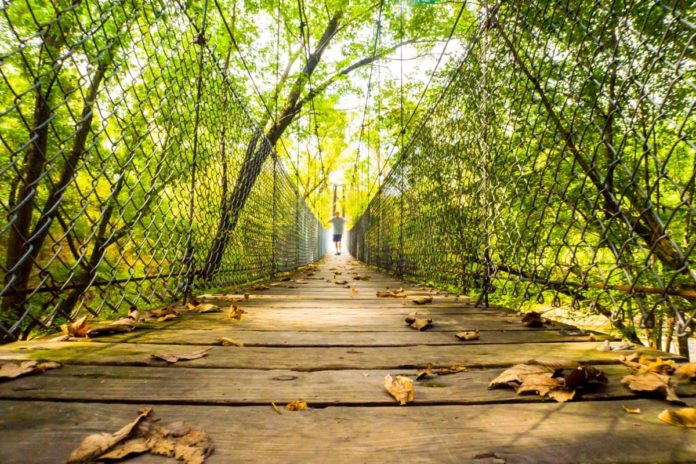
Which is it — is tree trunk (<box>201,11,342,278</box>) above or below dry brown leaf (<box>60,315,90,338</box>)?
above

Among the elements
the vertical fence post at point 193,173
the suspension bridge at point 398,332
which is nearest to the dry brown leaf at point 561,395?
the suspension bridge at point 398,332

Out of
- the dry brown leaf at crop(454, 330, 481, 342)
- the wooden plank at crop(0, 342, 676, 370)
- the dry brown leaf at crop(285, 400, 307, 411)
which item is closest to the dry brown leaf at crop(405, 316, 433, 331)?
the dry brown leaf at crop(454, 330, 481, 342)

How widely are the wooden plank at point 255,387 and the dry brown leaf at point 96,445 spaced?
15 centimetres

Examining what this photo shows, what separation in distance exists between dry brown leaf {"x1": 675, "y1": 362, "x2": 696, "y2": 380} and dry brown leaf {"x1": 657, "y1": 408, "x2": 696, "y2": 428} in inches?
9.5

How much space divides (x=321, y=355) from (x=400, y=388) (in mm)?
374

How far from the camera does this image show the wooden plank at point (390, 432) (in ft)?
1.86

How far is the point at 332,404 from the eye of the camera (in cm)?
76

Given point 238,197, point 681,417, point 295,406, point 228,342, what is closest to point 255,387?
point 295,406

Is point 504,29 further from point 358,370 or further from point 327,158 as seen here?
point 327,158

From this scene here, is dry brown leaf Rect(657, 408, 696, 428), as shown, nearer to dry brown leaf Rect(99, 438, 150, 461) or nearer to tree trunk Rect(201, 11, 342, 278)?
dry brown leaf Rect(99, 438, 150, 461)

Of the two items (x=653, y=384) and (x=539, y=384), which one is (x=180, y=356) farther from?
(x=653, y=384)

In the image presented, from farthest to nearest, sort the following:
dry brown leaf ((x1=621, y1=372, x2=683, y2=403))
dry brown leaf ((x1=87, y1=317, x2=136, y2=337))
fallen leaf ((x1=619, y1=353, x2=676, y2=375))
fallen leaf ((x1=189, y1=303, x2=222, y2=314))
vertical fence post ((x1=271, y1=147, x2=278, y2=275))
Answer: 1. vertical fence post ((x1=271, y1=147, x2=278, y2=275))
2. fallen leaf ((x1=189, y1=303, x2=222, y2=314))
3. dry brown leaf ((x1=87, y1=317, x2=136, y2=337))
4. fallen leaf ((x1=619, y1=353, x2=676, y2=375))
5. dry brown leaf ((x1=621, y1=372, x2=683, y2=403))

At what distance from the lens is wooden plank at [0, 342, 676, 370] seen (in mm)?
1003

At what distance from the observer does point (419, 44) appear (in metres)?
8.92
